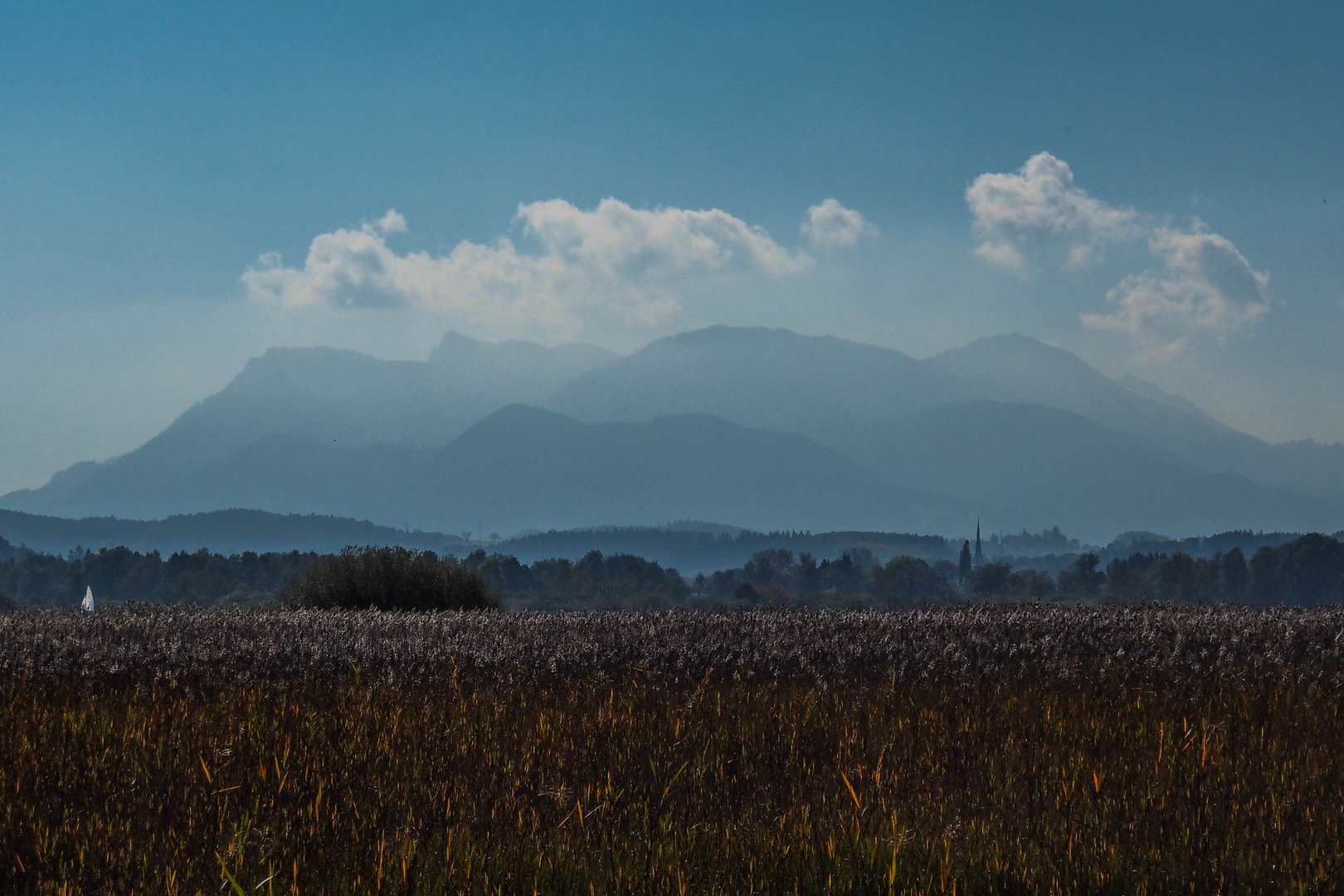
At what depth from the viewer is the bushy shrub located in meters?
19.8

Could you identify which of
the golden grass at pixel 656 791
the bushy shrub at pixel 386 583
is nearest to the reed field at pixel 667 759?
the golden grass at pixel 656 791

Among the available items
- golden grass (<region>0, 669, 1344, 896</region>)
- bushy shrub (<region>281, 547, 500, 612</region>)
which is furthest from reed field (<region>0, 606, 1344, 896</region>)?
bushy shrub (<region>281, 547, 500, 612</region>)

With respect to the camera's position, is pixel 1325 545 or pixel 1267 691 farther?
pixel 1325 545

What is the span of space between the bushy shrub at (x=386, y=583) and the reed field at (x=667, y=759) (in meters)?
7.44

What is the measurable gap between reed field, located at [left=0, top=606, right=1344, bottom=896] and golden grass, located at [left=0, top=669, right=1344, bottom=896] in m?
0.03

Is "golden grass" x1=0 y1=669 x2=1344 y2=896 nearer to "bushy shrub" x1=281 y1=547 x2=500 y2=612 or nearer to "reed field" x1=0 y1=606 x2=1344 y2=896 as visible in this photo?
"reed field" x1=0 y1=606 x2=1344 y2=896

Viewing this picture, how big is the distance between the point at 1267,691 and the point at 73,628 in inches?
483

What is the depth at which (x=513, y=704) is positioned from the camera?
8.95 metres

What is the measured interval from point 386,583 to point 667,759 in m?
14.2

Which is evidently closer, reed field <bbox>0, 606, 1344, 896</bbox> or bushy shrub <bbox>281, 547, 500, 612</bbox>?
reed field <bbox>0, 606, 1344, 896</bbox>

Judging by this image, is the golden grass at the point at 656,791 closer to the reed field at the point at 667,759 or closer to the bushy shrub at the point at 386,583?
the reed field at the point at 667,759

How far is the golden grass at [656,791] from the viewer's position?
4.88 m

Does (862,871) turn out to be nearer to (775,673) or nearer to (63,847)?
(63,847)

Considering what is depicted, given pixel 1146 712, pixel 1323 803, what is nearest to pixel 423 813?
pixel 1323 803
